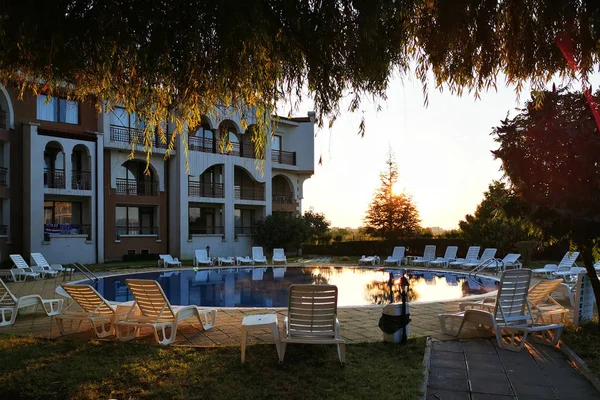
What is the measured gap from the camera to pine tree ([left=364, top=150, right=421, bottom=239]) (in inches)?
1489

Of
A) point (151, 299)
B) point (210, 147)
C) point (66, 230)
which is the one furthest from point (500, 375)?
point (210, 147)

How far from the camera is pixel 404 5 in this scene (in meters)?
4.00

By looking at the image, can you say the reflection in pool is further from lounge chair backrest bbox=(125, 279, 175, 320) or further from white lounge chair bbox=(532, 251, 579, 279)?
lounge chair backrest bbox=(125, 279, 175, 320)

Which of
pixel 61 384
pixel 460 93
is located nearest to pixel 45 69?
pixel 61 384

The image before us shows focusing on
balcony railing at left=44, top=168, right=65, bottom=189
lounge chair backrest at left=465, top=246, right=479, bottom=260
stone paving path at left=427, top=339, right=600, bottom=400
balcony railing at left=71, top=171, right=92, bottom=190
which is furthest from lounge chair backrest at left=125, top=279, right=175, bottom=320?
balcony railing at left=71, top=171, right=92, bottom=190

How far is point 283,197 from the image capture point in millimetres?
34312

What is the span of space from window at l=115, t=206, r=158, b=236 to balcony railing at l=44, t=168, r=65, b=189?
11.6ft

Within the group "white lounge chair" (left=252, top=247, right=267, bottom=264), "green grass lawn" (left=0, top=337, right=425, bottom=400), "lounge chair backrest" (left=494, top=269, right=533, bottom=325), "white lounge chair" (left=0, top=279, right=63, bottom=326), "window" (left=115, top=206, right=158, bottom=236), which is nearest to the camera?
"green grass lawn" (left=0, top=337, right=425, bottom=400)

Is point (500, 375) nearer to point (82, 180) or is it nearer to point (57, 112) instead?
point (82, 180)

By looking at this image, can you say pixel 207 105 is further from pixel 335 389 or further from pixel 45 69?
pixel 335 389

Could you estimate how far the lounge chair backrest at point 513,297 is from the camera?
6.52m

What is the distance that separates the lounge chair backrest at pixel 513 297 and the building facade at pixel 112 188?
14.9 m

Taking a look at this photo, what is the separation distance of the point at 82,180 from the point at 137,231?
4341mm

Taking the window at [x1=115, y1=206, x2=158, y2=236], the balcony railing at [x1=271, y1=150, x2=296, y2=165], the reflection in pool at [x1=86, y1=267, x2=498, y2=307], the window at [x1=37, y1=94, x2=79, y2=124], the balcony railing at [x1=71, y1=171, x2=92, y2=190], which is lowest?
the reflection in pool at [x1=86, y1=267, x2=498, y2=307]
